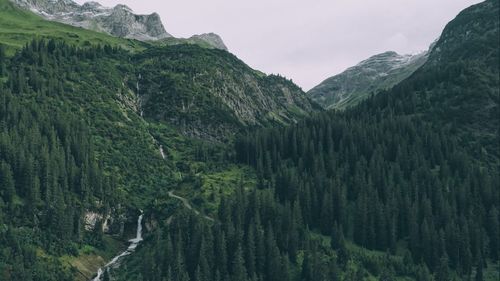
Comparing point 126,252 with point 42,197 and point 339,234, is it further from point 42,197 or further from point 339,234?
point 339,234

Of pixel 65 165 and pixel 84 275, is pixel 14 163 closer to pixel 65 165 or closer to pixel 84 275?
pixel 65 165

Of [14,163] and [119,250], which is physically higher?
[14,163]

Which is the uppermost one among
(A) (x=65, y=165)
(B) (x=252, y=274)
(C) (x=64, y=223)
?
(A) (x=65, y=165)

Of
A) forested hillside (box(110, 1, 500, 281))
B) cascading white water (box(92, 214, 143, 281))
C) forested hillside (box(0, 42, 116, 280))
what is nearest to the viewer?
forested hillside (box(0, 42, 116, 280))

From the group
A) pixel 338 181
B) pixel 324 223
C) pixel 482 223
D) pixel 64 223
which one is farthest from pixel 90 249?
pixel 482 223

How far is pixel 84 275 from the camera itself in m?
144

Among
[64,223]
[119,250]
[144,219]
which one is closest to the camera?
[64,223]

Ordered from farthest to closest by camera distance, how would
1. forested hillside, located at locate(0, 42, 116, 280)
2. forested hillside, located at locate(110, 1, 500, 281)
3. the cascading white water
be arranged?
the cascading white water
forested hillside, located at locate(110, 1, 500, 281)
forested hillside, located at locate(0, 42, 116, 280)

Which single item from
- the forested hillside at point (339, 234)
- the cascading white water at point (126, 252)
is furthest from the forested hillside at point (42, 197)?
the forested hillside at point (339, 234)

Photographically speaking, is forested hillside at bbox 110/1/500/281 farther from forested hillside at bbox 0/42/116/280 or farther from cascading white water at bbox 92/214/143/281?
forested hillside at bbox 0/42/116/280

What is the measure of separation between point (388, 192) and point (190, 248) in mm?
76942

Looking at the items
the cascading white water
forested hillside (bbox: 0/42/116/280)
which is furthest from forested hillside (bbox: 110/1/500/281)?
forested hillside (bbox: 0/42/116/280)

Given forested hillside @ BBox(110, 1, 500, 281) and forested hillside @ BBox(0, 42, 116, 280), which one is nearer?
forested hillside @ BBox(0, 42, 116, 280)

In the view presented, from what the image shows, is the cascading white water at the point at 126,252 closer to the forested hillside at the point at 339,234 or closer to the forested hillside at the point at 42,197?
the forested hillside at the point at 339,234
